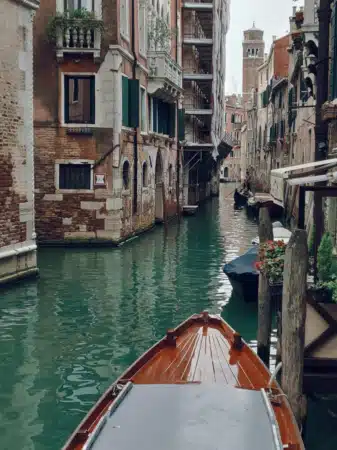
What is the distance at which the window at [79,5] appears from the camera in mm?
17141

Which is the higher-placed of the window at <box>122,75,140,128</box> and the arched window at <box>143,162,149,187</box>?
the window at <box>122,75,140,128</box>

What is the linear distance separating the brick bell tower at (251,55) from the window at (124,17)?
67.0 metres

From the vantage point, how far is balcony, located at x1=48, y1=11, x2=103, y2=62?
54.9 ft

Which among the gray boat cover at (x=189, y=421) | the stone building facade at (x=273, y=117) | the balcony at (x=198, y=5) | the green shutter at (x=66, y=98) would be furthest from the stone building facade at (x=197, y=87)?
the gray boat cover at (x=189, y=421)

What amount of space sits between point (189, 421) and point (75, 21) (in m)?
14.0

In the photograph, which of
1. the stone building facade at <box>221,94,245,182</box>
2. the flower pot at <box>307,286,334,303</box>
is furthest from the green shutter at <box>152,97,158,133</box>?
the stone building facade at <box>221,94,245,182</box>

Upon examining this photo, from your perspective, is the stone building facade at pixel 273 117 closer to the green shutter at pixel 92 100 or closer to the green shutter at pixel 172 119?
the green shutter at pixel 172 119

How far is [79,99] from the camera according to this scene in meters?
17.3

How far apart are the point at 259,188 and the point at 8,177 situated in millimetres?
36059

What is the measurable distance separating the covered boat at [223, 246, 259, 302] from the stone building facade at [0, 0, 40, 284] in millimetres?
3986

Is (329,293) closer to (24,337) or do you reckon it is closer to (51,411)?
(51,411)

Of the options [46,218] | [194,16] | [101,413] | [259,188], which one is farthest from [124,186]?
[259,188]

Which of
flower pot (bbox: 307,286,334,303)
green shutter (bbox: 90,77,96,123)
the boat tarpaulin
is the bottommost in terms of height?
the boat tarpaulin

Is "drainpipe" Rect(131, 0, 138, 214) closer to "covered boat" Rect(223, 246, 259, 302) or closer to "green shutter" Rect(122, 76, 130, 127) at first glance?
"green shutter" Rect(122, 76, 130, 127)
